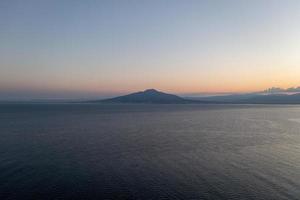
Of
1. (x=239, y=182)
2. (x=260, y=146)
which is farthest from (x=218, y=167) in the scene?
(x=260, y=146)

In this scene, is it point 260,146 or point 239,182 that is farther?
point 260,146

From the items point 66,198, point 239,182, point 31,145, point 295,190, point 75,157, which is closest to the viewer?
point 66,198

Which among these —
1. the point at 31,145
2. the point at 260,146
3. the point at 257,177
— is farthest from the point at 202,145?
the point at 31,145

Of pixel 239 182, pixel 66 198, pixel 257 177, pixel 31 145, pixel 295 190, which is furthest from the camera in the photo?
pixel 31 145

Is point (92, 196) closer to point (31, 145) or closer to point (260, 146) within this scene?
point (31, 145)

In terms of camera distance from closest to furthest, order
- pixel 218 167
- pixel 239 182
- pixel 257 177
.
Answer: pixel 239 182
pixel 257 177
pixel 218 167

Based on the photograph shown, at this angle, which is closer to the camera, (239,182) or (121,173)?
(239,182)

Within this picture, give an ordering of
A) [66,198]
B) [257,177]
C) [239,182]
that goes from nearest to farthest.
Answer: [66,198], [239,182], [257,177]

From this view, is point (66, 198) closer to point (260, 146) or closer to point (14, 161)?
point (14, 161)

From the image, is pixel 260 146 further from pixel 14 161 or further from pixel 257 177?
pixel 14 161
